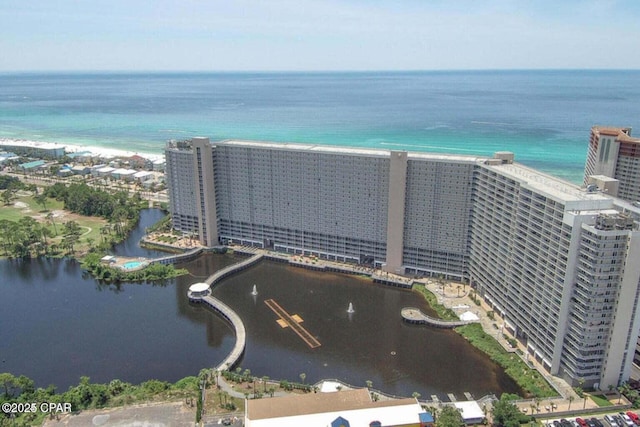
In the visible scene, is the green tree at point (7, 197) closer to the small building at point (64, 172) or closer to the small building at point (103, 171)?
the small building at point (64, 172)

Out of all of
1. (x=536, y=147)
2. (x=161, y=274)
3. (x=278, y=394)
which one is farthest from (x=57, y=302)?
(x=536, y=147)

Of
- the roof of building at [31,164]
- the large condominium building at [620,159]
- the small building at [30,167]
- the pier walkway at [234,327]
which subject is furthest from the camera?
the roof of building at [31,164]

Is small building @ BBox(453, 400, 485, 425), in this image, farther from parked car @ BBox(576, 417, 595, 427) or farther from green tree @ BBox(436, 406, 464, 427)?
parked car @ BBox(576, 417, 595, 427)

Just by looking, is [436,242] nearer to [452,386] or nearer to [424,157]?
[424,157]

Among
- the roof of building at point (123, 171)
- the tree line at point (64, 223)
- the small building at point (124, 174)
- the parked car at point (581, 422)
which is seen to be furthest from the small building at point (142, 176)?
the parked car at point (581, 422)

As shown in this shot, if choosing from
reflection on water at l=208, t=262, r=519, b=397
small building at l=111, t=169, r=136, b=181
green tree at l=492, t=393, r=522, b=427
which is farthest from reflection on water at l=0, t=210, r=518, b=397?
small building at l=111, t=169, r=136, b=181

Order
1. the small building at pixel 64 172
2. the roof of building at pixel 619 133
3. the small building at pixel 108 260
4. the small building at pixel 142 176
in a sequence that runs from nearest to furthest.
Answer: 1. the roof of building at pixel 619 133
2. the small building at pixel 108 260
3. the small building at pixel 142 176
4. the small building at pixel 64 172

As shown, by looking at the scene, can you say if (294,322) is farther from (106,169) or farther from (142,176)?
(106,169)

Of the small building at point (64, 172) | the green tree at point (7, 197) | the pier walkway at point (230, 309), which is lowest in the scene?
the pier walkway at point (230, 309)
